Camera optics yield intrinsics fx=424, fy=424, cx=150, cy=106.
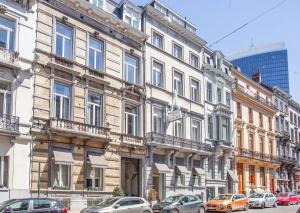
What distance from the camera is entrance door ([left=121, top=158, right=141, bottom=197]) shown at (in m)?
31.0

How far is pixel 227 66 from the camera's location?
4700 cm

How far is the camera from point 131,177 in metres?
31.6

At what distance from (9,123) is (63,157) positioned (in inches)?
157

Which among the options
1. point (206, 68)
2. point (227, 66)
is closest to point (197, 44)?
point (206, 68)

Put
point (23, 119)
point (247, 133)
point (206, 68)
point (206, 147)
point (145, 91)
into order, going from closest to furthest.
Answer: point (23, 119), point (145, 91), point (206, 147), point (206, 68), point (247, 133)

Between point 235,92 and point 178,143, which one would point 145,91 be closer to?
point 178,143

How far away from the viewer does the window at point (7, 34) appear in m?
22.9

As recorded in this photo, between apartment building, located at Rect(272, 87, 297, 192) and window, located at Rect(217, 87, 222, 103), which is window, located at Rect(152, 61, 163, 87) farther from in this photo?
apartment building, located at Rect(272, 87, 297, 192)

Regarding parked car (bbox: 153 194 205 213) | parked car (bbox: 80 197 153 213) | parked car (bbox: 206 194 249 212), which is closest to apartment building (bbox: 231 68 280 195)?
parked car (bbox: 206 194 249 212)

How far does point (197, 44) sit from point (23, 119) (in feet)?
A: 73.3

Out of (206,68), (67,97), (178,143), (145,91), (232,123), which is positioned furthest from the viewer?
(232,123)

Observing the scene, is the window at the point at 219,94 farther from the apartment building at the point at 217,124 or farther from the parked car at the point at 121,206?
the parked car at the point at 121,206

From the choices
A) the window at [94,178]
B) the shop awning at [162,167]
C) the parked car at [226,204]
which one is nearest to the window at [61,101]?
the window at [94,178]

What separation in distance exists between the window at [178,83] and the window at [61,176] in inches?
588
